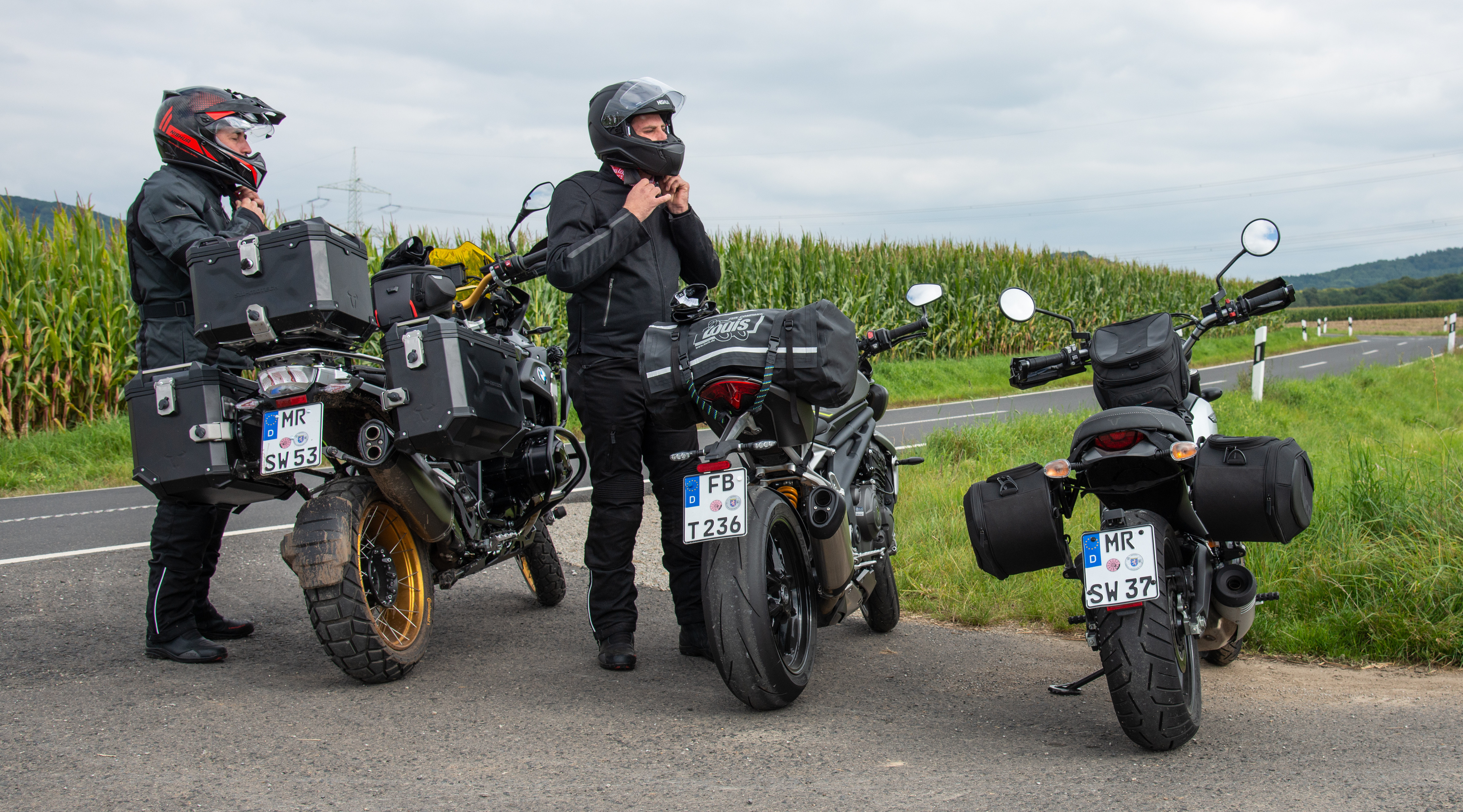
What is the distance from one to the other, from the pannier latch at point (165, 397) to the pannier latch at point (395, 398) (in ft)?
2.38

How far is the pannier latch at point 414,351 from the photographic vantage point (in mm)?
3703

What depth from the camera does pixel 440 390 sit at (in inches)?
145

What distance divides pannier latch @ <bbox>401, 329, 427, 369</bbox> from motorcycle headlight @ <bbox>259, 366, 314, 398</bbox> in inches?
12.5

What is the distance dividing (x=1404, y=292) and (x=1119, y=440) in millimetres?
130381

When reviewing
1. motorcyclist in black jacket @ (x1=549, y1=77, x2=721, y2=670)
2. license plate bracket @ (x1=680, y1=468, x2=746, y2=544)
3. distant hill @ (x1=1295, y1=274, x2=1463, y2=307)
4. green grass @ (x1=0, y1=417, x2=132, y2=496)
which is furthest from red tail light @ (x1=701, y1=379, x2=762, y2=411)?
distant hill @ (x1=1295, y1=274, x2=1463, y2=307)

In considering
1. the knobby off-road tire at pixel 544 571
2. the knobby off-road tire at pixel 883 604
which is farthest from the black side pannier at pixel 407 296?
the knobby off-road tire at pixel 883 604

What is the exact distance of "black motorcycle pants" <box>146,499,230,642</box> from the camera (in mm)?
4090

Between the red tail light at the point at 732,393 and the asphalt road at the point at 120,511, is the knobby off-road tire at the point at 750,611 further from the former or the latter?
the asphalt road at the point at 120,511

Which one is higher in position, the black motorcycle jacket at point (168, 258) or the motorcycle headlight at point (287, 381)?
the black motorcycle jacket at point (168, 258)

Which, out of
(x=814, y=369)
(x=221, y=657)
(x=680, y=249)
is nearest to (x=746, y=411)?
(x=814, y=369)

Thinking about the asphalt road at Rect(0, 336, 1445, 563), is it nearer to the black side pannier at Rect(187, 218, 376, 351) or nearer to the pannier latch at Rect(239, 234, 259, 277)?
the black side pannier at Rect(187, 218, 376, 351)

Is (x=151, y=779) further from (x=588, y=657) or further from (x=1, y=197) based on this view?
(x=1, y=197)

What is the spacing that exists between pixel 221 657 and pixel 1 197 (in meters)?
9.79

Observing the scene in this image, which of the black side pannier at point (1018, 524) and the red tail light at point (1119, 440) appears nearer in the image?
the red tail light at point (1119, 440)
